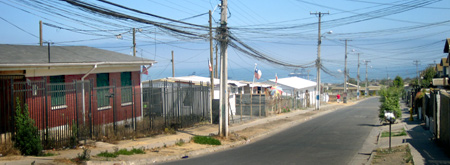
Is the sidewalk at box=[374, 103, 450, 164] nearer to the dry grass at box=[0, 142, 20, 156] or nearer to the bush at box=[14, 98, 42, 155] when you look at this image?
the bush at box=[14, 98, 42, 155]

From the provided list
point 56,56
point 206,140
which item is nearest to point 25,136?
point 56,56

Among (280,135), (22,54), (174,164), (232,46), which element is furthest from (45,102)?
(280,135)

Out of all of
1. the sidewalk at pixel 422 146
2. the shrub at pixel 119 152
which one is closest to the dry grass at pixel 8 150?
the shrub at pixel 119 152

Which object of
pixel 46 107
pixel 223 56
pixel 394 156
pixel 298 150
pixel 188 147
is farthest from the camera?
pixel 223 56

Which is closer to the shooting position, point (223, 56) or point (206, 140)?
point (206, 140)

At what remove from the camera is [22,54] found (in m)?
15.4

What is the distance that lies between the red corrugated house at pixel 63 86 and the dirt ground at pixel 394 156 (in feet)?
33.1

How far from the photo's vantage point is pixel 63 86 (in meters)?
13.7

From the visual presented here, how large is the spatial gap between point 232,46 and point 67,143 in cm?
894

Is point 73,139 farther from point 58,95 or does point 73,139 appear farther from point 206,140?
point 206,140

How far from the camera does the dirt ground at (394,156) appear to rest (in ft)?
37.4

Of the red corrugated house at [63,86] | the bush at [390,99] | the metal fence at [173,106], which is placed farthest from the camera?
the bush at [390,99]

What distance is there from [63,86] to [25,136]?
2.75 metres

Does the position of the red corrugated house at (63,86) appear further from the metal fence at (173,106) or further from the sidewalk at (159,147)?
the sidewalk at (159,147)
